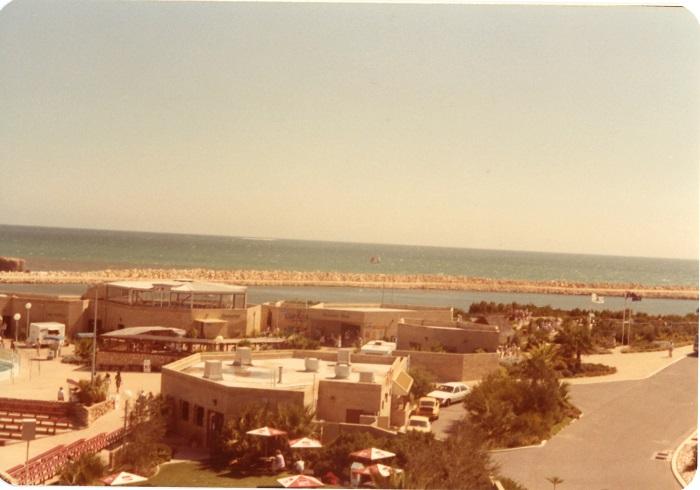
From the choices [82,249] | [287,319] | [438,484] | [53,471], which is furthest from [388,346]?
[82,249]

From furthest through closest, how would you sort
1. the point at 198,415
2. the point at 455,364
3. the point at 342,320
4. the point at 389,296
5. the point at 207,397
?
1. the point at 389,296
2. the point at 342,320
3. the point at 455,364
4. the point at 198,415
5. the point at 207,397

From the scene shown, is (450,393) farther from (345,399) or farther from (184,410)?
(184,410)

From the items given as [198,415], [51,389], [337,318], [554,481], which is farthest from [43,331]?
[554,481]

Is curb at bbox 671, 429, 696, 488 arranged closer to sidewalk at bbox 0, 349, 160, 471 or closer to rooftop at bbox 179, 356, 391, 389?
rooftop at bbox 179, 356, 391, 389

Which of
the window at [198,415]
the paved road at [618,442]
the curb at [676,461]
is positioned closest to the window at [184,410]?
the window at [198,415]

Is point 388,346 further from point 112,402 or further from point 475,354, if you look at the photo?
point 112,402

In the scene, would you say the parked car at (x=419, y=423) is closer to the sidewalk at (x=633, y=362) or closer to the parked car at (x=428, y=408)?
the parked car at (x=428, y=408)

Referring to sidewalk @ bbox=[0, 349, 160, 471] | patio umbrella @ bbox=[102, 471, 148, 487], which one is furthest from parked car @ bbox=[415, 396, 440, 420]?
patio umbrella @ bbox=[102, 471, 148, 487]
